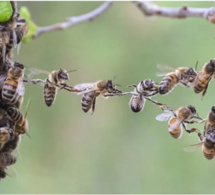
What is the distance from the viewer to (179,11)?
3359 millimetres

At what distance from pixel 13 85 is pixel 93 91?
1.19 ft

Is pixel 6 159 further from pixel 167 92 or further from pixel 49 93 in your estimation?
pixel 167 92

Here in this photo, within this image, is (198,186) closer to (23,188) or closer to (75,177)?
(75,177)

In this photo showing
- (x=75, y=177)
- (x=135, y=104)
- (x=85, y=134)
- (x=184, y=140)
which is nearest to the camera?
(x=135, y=104)

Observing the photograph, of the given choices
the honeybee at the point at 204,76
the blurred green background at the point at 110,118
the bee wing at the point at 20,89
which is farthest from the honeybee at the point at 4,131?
the blurred green background at the point at 110,118

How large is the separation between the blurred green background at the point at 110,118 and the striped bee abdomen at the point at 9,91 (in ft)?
12.7

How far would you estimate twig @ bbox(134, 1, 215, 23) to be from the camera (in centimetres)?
307

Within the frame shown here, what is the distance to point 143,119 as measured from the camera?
6.78m

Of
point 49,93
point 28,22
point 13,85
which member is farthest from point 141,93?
point 28,22

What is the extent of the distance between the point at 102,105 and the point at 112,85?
476 centimetres

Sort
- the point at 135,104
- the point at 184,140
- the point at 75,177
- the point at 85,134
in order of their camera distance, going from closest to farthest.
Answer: the point at 135,104
the point at 184,140
the point at 75,177
the point at 85,134

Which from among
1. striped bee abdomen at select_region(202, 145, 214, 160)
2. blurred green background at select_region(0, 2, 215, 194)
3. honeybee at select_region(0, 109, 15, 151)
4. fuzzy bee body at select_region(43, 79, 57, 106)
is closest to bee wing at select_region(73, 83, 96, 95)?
fuzzy bee body at select_region(43, 79, 57, 106)

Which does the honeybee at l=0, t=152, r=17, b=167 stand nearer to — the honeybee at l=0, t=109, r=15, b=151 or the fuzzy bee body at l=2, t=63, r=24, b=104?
the honeybee at l=0, t=109, r=15, b=151

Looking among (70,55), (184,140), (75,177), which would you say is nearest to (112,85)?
(184,140)
